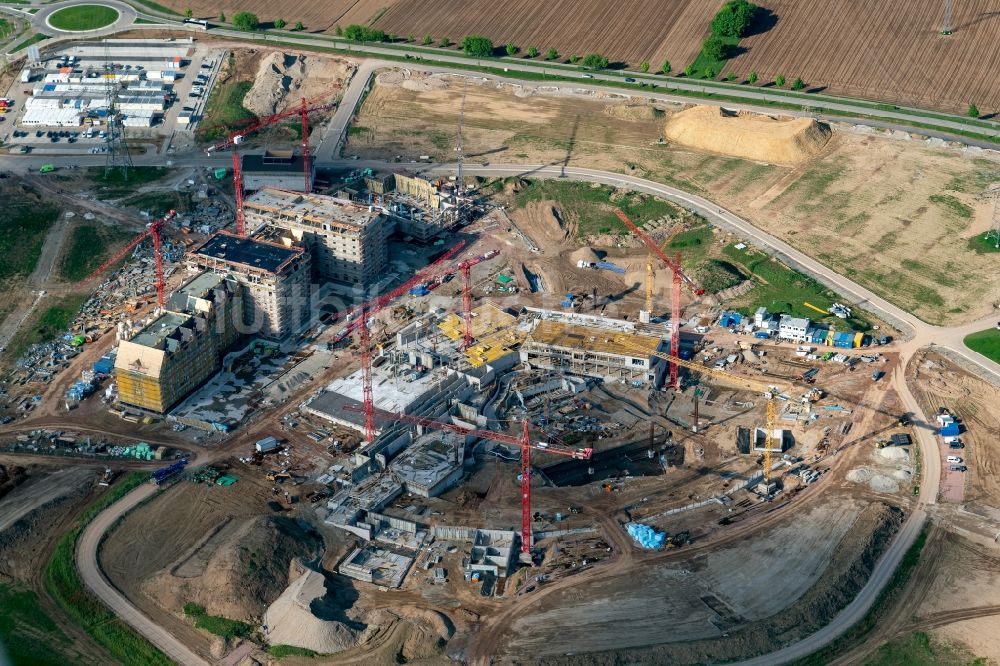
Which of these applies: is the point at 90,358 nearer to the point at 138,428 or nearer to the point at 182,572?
the point at 138,428

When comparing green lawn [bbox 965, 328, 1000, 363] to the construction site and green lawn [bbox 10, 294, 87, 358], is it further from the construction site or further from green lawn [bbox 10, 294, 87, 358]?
green lawn [bbox 10, 294, 87, 358]

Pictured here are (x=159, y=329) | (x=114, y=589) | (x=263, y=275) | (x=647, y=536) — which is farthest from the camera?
(x=263, y=275)

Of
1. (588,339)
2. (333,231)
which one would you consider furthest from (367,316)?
(588,339)

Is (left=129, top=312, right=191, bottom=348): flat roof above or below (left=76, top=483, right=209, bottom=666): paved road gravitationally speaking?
above

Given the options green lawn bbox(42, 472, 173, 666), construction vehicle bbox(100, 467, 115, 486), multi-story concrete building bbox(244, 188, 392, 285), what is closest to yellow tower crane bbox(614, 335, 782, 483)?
multi-story concrete building bbox(244, 188, 392, 285)

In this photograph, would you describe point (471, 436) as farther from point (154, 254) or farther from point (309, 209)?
point (154, 254)

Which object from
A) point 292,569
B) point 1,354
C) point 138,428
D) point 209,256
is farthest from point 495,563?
point 1,354
